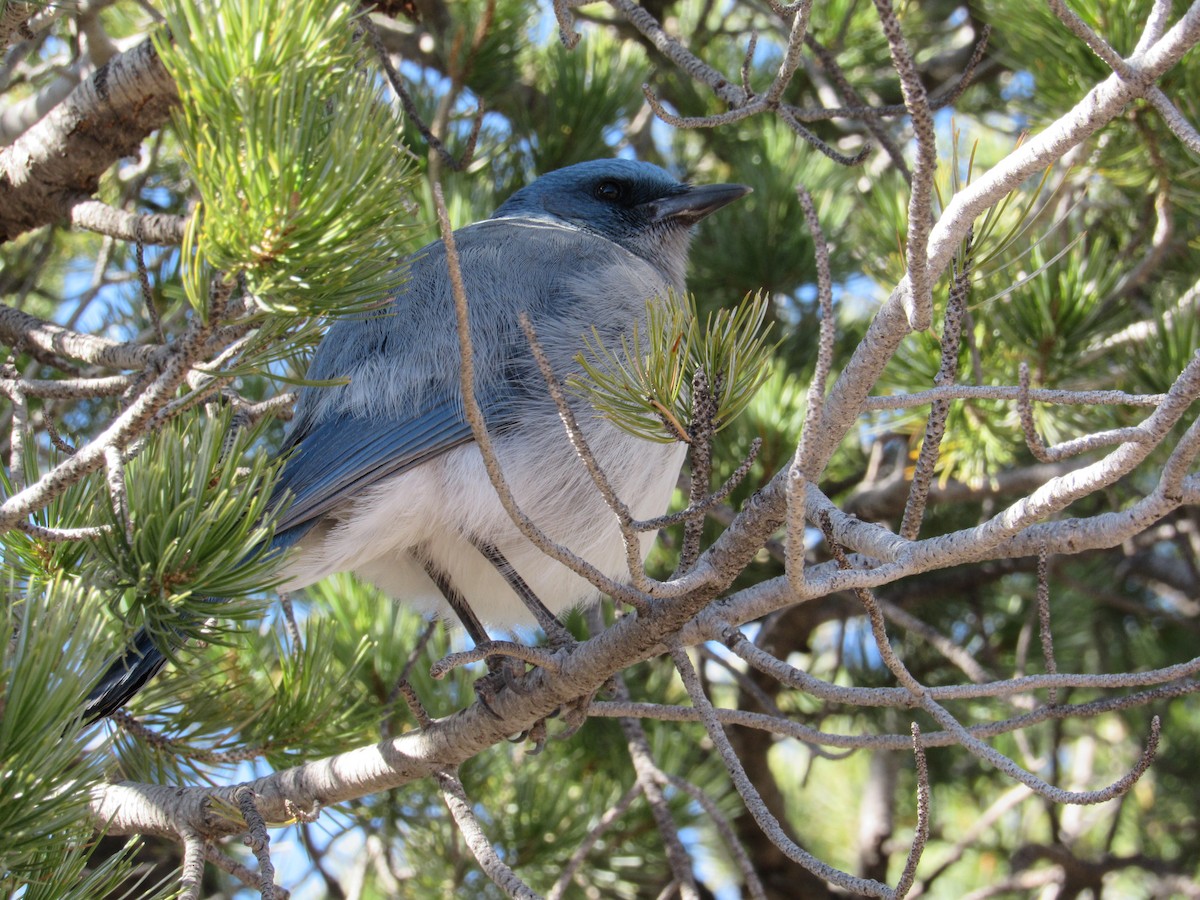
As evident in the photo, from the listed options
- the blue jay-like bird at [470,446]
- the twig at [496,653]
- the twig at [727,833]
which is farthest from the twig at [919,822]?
the blue jay-like bird at [470,446]

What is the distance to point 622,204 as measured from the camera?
131 inches

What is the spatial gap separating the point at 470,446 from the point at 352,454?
24 centimetres

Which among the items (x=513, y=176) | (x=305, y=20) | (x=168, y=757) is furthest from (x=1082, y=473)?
(x=513, y=176)

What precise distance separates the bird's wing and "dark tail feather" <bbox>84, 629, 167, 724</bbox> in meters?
0.45

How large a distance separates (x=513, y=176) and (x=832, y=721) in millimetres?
2111

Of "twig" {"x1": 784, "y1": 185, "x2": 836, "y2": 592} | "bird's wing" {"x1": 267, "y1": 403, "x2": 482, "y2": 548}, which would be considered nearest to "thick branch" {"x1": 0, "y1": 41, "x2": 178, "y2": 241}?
"bird's wing" {"x1": 267, "y1": 403, "x2": 482, "y2": 548}

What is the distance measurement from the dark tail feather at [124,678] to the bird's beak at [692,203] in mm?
1810

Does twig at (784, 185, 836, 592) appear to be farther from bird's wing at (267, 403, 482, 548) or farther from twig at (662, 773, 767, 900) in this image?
bird's wing at (267, 403, 482, 548)

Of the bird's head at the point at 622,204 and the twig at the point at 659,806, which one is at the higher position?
the bird's head at the point at 622,204

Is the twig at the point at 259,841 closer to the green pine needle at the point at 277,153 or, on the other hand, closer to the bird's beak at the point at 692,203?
the green pine needle at the point at 277,153

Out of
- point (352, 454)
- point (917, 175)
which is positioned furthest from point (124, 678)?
point (917, 175)

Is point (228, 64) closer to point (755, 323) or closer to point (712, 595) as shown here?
point (755, 323)

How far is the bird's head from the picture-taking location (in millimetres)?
3287

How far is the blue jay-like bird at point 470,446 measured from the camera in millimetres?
2451
